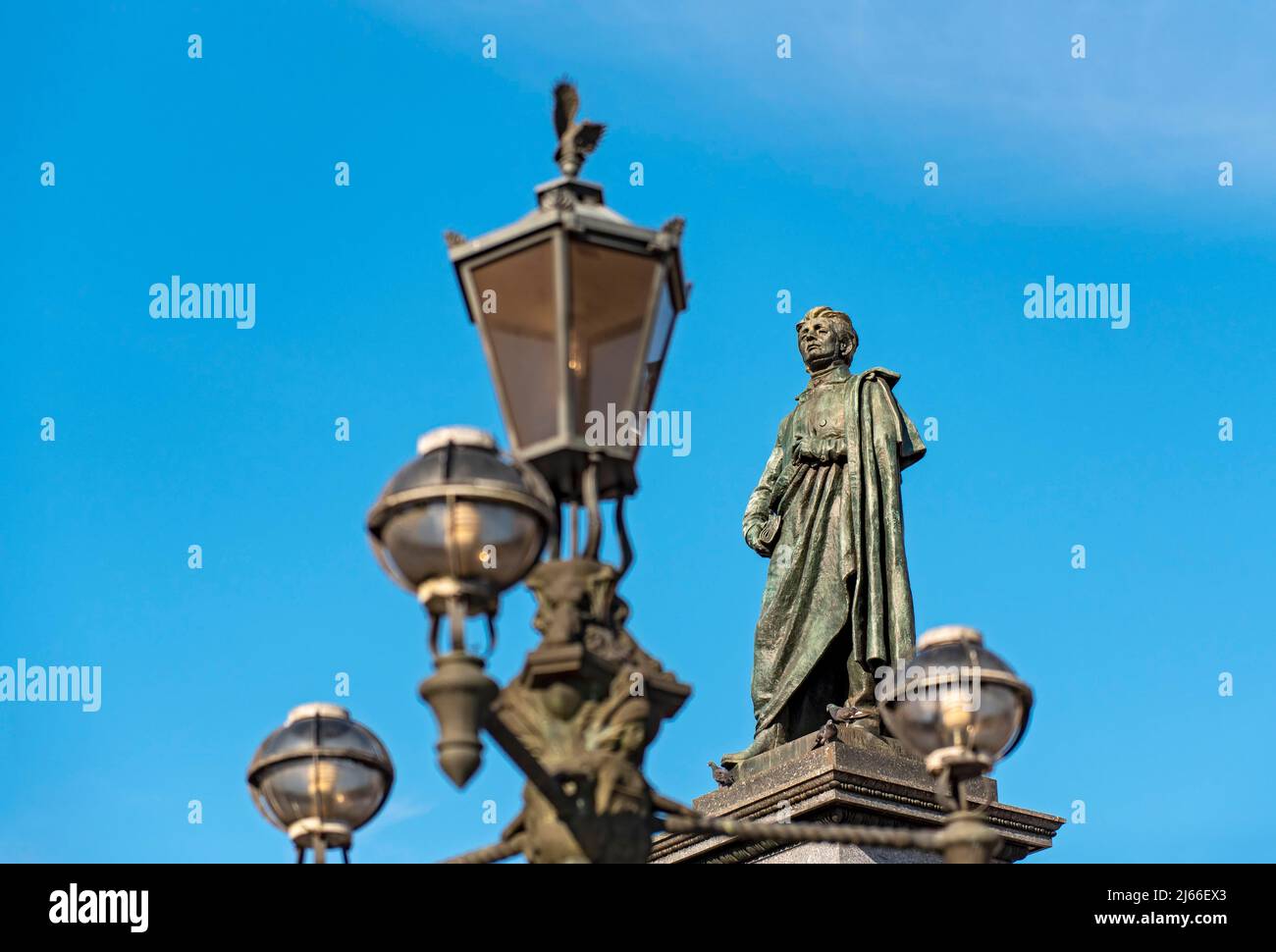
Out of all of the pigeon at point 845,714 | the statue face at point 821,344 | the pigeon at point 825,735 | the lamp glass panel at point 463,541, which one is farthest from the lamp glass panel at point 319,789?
the statue face at point 821,344

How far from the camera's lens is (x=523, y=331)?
29.0 ft

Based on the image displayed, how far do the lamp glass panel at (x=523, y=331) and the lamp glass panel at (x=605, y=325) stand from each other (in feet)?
0.30

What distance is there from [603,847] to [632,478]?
139 cm

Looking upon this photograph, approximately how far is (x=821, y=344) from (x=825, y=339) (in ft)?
0.18

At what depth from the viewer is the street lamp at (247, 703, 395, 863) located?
1155 cm

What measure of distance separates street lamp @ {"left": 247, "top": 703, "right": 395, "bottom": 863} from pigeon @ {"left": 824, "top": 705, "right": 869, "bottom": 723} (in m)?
5.66

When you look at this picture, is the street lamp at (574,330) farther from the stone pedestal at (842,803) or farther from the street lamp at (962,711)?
the stone pedestal at (842,803)

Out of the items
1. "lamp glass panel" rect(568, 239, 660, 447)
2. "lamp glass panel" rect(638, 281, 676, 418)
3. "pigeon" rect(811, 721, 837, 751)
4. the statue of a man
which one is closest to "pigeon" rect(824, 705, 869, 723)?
the statue of a man

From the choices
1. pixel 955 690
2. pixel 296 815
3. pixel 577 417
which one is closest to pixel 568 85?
pixel 577 417

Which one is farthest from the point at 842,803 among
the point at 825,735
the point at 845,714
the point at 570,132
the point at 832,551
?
the point at 570,132

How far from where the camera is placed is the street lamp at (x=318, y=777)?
455 inches

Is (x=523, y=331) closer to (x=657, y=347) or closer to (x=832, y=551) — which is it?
(x=657, y=347)

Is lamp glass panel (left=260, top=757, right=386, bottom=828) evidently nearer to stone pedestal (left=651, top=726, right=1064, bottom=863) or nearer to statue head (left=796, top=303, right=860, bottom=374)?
stone pedestal (left=651, top=726, right=1064, bottom=863)
